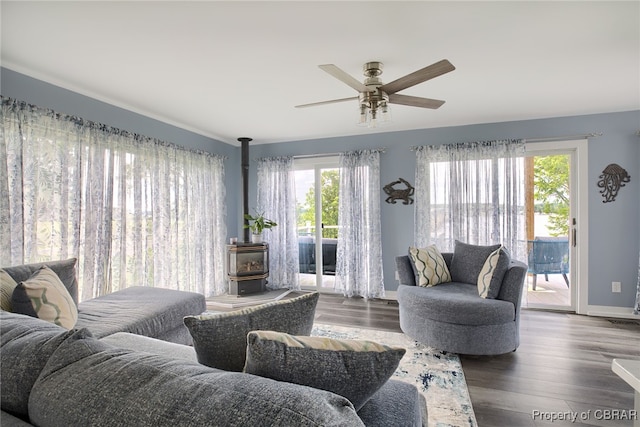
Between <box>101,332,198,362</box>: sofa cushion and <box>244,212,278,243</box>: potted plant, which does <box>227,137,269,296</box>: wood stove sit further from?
<box>101,332,198,362</box>: sofa cushion

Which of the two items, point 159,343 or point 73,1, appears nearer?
point 159,343

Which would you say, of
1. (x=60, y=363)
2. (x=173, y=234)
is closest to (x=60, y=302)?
(x=60, y=363)

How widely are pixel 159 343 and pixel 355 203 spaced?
353cm

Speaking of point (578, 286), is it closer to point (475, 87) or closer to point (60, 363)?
point (475, 87)

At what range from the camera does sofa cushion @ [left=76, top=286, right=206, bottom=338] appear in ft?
6.91

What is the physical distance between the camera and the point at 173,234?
4.04 meters

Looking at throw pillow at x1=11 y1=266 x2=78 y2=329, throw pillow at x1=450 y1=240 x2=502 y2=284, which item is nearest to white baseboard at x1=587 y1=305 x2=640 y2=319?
throw pillow at x1=450 y1=240 x2=502 y2=284

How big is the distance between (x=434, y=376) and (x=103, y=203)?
3.51 m

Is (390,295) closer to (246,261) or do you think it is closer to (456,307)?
(456,307)

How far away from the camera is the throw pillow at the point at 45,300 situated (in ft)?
5.83

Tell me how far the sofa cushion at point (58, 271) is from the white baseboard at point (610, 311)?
5.49 meters

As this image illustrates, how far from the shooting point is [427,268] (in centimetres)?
329

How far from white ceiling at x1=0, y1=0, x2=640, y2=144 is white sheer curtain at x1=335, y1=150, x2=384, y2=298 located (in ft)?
4.22

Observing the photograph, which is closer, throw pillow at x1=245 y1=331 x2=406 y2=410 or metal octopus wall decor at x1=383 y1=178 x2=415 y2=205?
throw pillow at x1=245 y1=331 x2=406 y2=410
